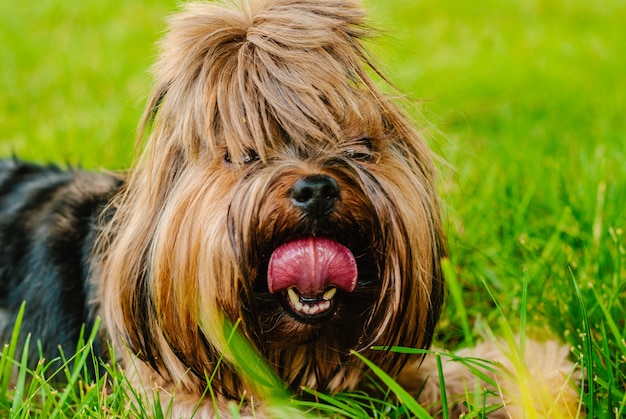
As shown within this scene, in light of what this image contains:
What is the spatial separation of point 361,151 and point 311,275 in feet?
1.42

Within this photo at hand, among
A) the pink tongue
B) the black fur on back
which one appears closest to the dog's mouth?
the pink tongue

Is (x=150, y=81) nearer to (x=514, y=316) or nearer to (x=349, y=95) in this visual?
(x=349, y=95)

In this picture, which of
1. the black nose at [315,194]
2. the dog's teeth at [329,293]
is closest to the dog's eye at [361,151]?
the black nose at [315,194]

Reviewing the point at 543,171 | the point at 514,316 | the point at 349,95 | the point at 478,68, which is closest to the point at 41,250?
the point at 349,95

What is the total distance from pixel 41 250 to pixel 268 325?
122 cm

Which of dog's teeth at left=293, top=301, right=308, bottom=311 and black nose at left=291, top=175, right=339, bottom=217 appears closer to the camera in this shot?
black nose at left=291, top=175, right=339, bottom=217

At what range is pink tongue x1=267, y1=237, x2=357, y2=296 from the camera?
2229 millimetres

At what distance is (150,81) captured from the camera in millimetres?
2764

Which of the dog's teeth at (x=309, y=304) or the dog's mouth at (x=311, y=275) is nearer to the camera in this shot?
the dog's mouth at (x=311, y=275)

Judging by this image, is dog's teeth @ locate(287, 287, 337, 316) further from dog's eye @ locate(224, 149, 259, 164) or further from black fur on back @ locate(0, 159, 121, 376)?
black fur on back @ locate(0, 159, 121, 376)

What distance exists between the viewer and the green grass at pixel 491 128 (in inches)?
117

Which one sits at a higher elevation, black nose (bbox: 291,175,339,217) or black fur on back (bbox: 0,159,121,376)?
black nose (bbox: 291,175,339,217)

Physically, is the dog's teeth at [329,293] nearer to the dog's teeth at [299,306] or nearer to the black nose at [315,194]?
the dog's teeth at [299,306]

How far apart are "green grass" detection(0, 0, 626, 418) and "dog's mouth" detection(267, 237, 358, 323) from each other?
0.34 m
